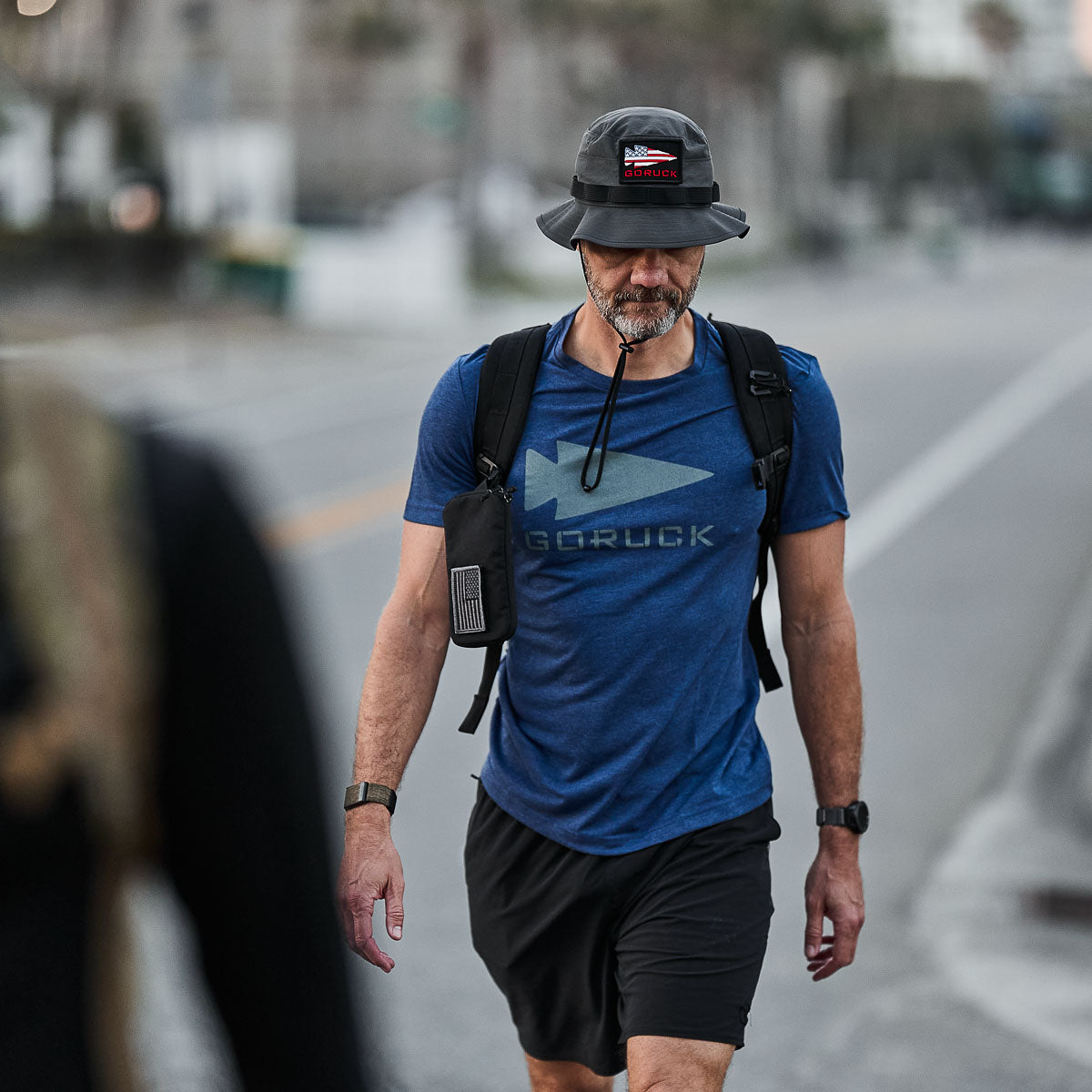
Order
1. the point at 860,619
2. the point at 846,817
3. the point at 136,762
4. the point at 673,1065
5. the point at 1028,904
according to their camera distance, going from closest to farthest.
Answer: the point at 136,762, the point at 673,1065, the point at 846,817, the point at 1028,904, the point at 860,619

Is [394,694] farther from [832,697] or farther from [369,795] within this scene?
[832,697]

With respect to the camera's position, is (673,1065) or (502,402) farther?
(502,402)

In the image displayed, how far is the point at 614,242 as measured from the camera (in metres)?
3.01

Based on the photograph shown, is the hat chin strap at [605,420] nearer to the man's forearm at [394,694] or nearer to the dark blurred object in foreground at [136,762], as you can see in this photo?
the man's forearm at [394,694]

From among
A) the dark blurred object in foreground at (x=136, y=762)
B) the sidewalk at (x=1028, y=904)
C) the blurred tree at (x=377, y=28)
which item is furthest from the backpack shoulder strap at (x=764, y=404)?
the blurred tree at (x=377, y=28)

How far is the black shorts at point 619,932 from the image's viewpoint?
3.09 m

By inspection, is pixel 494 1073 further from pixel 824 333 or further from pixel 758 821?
pixel 824 333

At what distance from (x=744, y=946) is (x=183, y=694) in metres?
2.06

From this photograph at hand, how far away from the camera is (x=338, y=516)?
44.8 ft

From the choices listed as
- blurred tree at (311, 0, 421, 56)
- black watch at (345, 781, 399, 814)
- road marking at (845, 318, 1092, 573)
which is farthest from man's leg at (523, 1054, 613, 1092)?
blurred tree at (311, 0, 421, 56)

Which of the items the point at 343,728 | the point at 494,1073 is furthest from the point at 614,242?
the point at 343,728

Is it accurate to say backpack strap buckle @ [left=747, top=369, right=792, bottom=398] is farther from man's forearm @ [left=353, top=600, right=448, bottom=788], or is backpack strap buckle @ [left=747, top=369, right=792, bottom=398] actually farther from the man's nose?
man's forearm @ [left=353, top=600, right=448, bottom=788]

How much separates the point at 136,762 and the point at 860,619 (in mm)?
Answer: 9359

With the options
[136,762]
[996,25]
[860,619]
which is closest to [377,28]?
[860,619]
